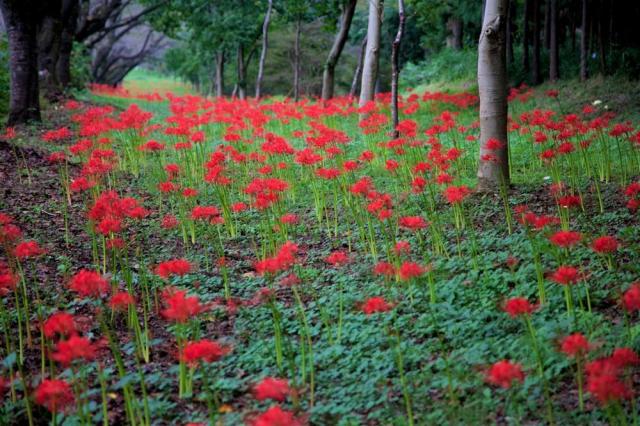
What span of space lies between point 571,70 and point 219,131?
8556mm

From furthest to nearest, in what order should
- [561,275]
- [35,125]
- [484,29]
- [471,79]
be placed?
[471,79] → [35,125] → [484,29] → [561,275]

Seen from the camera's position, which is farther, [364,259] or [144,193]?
[144,193]

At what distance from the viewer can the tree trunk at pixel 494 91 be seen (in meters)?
6.55

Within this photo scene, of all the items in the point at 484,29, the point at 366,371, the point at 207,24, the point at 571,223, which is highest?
the point at 207,24

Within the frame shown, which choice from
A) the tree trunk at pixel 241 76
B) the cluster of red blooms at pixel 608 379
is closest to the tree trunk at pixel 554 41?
the cluster of red blooms at pixel 608 379

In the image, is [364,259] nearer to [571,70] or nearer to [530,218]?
[530,218]

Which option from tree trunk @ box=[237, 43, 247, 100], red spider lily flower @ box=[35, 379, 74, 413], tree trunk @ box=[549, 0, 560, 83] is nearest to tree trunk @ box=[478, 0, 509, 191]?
red spider lily flower @ box=[35, 379, 74, 413]

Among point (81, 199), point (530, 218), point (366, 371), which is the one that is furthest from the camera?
point (81, 199)

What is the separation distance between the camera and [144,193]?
834 cm

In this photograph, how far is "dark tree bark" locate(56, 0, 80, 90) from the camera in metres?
18.8

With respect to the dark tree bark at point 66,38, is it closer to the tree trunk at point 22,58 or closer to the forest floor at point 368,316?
the tree trunk at point 22,58

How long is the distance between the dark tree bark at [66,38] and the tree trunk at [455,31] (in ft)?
41.8

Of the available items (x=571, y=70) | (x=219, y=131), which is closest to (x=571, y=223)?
(x=219, y=131)

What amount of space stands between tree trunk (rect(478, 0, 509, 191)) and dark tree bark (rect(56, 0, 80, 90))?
1591cm
